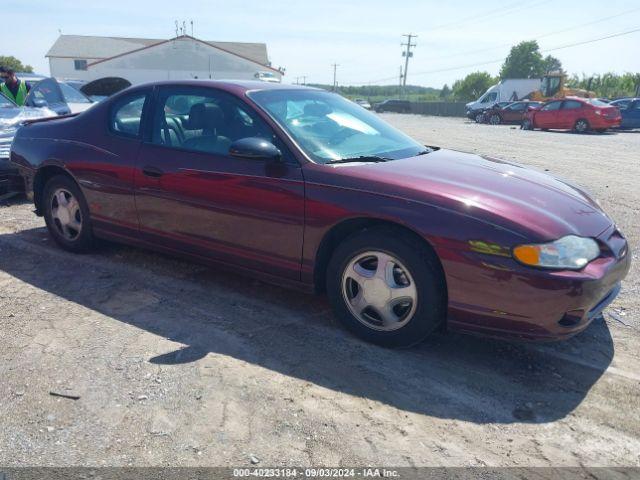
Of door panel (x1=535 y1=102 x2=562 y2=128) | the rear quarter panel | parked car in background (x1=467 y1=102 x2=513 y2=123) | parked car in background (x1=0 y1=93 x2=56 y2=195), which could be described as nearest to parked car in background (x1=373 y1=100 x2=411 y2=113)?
parked car in background (x1=467 y1=102 x2=513 y2=123)

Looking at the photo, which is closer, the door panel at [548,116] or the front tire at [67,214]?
the front tire at [67,214]

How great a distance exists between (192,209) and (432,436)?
2.34 metres

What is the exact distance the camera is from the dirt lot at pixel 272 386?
2.45 meters

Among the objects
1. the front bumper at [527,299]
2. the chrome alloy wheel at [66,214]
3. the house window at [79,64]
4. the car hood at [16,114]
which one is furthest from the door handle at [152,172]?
the house window at [79,64]

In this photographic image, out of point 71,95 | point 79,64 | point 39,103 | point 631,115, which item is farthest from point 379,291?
point 79,64

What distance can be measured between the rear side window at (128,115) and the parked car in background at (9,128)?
1682mm

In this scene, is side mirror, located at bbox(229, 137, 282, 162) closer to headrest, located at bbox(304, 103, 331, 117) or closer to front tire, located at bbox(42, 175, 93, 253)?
headrest, located at bbox(304, 103, 331, 117)

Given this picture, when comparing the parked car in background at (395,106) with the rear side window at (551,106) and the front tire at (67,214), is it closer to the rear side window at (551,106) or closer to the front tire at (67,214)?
the rear side window at (551,106)

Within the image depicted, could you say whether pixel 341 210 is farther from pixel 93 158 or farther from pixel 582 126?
pixel 582 126

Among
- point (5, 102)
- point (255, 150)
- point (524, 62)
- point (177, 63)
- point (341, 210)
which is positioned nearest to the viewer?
point (341, 210)

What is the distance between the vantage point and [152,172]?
13.6ft

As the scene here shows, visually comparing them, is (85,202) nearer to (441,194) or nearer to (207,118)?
(207,118)

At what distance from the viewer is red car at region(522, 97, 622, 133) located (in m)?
21.7

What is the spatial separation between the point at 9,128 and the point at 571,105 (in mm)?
21568
